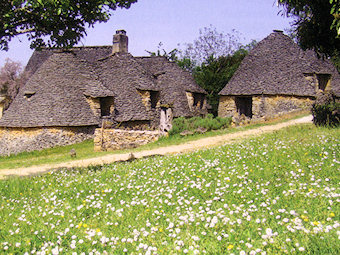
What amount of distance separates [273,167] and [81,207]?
485 cm

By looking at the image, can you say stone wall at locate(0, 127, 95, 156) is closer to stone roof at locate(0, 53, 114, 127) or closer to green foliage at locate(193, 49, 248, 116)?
stone roof at locate(0, 53, 114, 127)

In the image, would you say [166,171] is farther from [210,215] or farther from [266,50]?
[266,50]

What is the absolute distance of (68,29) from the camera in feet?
40.0

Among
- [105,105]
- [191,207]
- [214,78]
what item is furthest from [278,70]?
[191,207]

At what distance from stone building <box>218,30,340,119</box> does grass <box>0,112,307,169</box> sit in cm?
602

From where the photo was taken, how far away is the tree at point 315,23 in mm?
13195

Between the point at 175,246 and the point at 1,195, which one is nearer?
the point at 175,246

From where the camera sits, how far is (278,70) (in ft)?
113

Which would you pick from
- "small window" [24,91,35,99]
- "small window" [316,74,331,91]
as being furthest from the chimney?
"small window" [316,74,331,91]

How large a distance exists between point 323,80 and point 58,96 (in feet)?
86.7

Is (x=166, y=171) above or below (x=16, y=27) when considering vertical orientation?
below

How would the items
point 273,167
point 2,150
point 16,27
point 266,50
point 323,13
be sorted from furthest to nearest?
point 266,50 → point 2,150 → point 323,13 → point 16,27 → point 273,167

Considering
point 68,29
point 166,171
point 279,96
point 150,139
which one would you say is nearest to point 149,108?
point 150,139

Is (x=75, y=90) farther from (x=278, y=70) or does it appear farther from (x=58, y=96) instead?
(x=278, y=70)
